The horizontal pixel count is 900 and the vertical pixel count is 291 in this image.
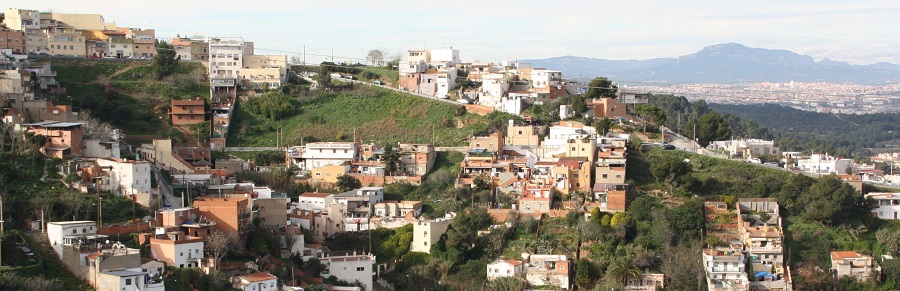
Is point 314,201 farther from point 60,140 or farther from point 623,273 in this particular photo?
point 623,273

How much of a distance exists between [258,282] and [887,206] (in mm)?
15807

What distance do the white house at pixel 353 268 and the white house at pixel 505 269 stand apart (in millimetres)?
2690

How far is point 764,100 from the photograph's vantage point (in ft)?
366

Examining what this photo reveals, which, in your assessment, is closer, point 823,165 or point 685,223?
point 685,223

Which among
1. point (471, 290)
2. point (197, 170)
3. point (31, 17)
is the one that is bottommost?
point (471, 290)

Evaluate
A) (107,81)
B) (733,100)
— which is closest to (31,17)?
(107,81)

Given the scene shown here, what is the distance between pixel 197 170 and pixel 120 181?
165 inches

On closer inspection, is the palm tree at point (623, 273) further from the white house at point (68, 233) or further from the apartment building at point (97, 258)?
the white house at point (68, 233)

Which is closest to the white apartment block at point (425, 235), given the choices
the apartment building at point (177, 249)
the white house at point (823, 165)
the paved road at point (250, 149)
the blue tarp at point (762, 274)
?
the apartment building at point (177, 249)

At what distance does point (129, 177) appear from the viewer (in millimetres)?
28266

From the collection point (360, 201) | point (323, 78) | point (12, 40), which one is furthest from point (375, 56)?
point (360, 201)

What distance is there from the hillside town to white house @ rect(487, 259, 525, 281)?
0.04m

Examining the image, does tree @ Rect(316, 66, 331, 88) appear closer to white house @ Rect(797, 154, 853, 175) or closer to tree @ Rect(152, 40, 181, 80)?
tree @ Rect(152, 40, 181, 80)

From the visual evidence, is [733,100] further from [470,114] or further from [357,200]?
→ [357,200]
